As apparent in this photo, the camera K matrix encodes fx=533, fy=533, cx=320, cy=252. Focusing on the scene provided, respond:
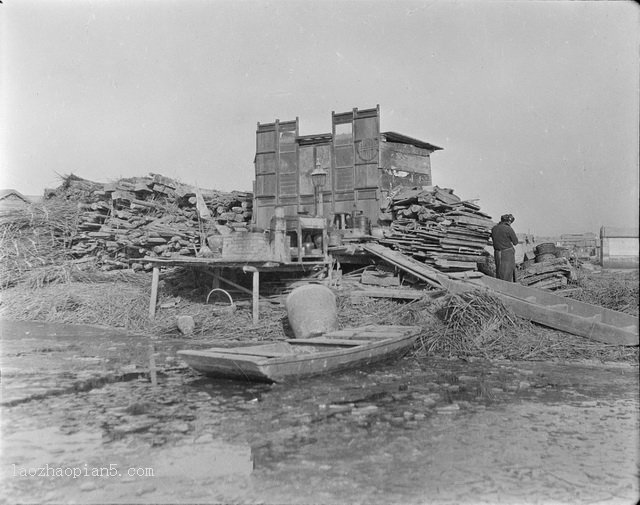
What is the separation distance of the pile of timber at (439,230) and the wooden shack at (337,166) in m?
1.51

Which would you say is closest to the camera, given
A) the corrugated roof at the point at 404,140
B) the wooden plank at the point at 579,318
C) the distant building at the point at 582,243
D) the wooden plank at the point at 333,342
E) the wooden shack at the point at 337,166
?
the wooden plank at the point at 333,342

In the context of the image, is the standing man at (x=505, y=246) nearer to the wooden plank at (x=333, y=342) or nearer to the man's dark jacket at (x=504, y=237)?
the man's dark jacket at (x=504, y=237)

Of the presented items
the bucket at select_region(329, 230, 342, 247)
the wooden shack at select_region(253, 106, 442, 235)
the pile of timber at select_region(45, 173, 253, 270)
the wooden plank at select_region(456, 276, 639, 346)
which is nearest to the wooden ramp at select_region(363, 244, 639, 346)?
the wooden plank at select_region(456, 276, 639, 346)

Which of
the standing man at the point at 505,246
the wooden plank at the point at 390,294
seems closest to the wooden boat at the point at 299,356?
the wooden plank at the point at 390,294

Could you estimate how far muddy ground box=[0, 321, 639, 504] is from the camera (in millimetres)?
4328

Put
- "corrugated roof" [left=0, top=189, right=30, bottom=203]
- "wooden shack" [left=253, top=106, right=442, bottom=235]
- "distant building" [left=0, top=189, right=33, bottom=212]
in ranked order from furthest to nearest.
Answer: "corrugated roof" [left=0, top=189, right=30, bottom=203] → "distant building" [left=0, top=189, right=33, bottom=212] → "wooden shack" [left=253, top=106, right=442, bottom=235]

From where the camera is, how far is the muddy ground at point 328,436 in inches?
170

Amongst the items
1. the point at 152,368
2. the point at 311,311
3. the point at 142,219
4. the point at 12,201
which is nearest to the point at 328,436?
the point at 152,368

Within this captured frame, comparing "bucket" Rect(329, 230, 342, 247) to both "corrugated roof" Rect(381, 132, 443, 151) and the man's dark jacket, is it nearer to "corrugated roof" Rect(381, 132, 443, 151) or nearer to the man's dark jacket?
the man's dark jacket

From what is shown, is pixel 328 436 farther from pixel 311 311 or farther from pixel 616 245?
pixel 616 245

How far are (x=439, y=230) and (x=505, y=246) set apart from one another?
89.5 inches

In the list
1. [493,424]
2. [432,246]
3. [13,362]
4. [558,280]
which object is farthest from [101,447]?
[558,280]

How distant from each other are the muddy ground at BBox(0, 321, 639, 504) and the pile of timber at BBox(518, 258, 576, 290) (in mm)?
5793

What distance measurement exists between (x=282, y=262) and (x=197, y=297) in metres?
3.24
